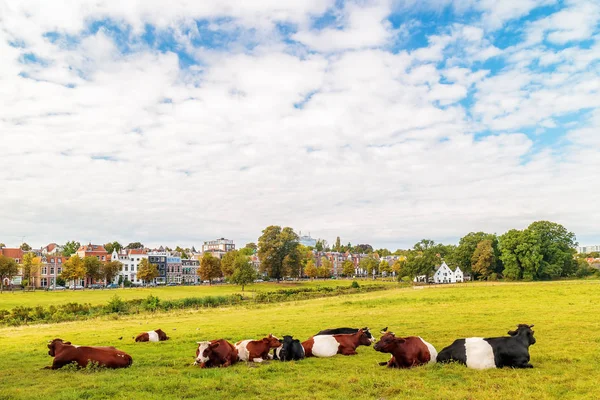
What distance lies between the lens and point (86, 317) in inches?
1684

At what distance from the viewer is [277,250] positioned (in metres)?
115

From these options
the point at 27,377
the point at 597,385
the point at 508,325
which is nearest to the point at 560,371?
the point at 597,385

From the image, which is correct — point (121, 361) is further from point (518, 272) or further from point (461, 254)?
point (461, 254)

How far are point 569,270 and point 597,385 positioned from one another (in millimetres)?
111740

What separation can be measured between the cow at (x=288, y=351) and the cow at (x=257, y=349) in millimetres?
243

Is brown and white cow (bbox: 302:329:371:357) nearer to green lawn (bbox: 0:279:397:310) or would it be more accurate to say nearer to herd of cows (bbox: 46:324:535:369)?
herd of cows (bbox: 46:324:535:369)

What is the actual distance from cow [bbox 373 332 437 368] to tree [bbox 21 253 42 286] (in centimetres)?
11056

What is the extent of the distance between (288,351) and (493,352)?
6380 mm

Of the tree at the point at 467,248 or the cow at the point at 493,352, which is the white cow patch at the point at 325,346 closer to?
the cow at the point at 493,352

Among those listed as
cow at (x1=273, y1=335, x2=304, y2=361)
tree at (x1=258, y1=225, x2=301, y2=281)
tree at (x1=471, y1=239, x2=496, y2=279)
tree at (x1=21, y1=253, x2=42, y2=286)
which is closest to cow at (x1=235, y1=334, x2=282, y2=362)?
cow at (x1=273, y1=335, x2=304, y2=361)

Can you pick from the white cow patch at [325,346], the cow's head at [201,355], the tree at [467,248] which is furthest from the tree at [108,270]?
the white cow patch at [325,346]

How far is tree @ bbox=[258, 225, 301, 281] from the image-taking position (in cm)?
11450

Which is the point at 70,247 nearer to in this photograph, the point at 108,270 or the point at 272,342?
the point at 108,270

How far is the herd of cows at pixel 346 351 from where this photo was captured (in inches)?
494
